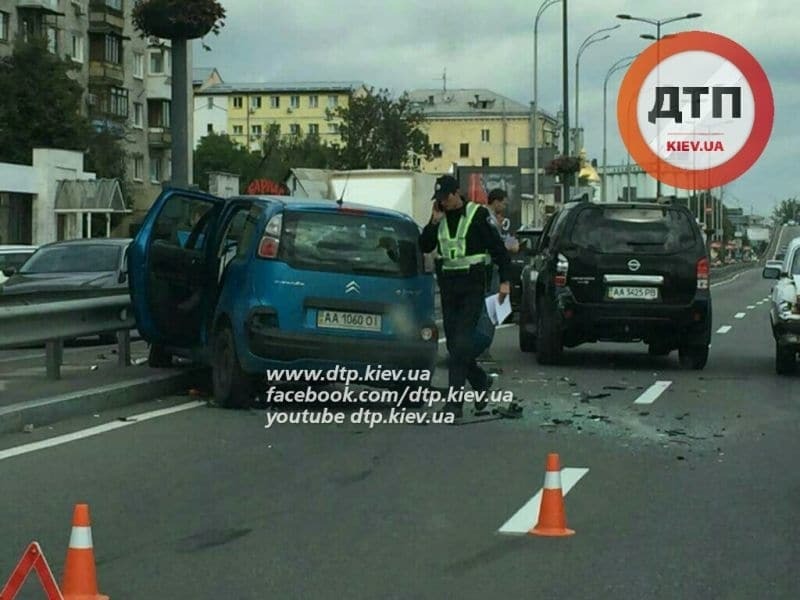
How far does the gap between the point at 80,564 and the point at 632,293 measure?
460 inches

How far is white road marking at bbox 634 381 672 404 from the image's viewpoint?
539 inches

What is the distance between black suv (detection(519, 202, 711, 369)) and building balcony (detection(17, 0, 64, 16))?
57615 mm

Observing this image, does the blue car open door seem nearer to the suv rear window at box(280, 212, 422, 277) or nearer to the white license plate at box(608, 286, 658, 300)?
the suv rear window at box(280, 212, 422, 277)

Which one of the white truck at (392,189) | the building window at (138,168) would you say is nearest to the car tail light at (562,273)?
the white truck at (392,189)

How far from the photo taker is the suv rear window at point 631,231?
1711cm

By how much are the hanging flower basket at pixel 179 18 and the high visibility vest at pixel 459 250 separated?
24.3 feet

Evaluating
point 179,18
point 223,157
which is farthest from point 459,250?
point 223,157

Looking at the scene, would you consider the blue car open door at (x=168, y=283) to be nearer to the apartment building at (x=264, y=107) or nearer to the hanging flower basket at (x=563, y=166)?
the hanging flower basket at (x=563, y=166)

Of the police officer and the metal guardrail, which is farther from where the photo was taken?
the metal guardrail

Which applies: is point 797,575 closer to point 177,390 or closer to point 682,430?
point 682,430

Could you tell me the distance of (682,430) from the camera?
456 inches

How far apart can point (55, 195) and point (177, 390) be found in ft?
148

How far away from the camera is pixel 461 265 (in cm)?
1212

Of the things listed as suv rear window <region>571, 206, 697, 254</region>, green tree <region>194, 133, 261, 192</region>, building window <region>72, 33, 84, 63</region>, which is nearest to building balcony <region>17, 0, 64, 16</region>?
building window <region>72, 33, 84, 63</region>
